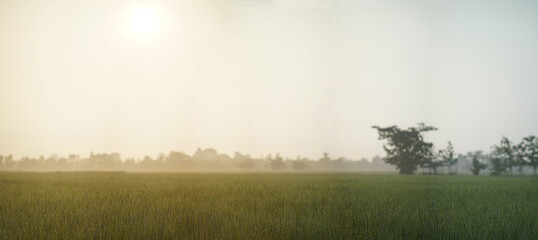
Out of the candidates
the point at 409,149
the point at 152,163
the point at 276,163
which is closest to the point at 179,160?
the point at 152,163

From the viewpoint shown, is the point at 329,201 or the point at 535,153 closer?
the point at 329,201

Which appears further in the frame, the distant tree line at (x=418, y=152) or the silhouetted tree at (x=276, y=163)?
the silhouetted tree at (x=276, y=163)

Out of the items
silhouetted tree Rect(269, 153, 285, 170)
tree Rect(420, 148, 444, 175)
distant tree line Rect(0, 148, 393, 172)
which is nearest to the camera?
tree Rect(420, 148, 444, 175)

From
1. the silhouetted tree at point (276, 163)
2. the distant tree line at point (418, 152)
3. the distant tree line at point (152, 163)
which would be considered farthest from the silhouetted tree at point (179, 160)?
the distant tree line at point (418, 152)

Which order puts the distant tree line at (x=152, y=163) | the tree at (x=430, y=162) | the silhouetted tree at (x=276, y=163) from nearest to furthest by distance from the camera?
the tree at (x=430, y=162) → the silhouetted tree at (x=276, y=163) → the distant tree line at (x=152, y=163)

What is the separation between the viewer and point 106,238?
5.38m

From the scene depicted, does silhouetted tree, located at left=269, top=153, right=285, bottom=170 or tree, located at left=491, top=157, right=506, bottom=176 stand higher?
tree, located at left=491, top=157, right=506, bottom=176

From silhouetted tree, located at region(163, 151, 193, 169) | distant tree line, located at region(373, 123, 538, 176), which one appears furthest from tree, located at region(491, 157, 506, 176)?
silhouetted tree, located at region(163, 151, 193, 169)

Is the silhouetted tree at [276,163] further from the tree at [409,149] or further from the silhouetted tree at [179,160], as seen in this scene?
the tree at [409,149]

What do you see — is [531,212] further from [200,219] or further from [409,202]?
[200,219]

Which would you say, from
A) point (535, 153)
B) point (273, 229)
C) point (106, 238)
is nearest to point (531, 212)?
point (273, 229)

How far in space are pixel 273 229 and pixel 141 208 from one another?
3.74 metres

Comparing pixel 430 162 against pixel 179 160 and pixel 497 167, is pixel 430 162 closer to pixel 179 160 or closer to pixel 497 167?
pixel 497 167

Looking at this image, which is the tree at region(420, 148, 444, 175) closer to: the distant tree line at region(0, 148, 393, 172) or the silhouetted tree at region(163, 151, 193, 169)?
the distant tree line at region(0, 148, 393, 172)
